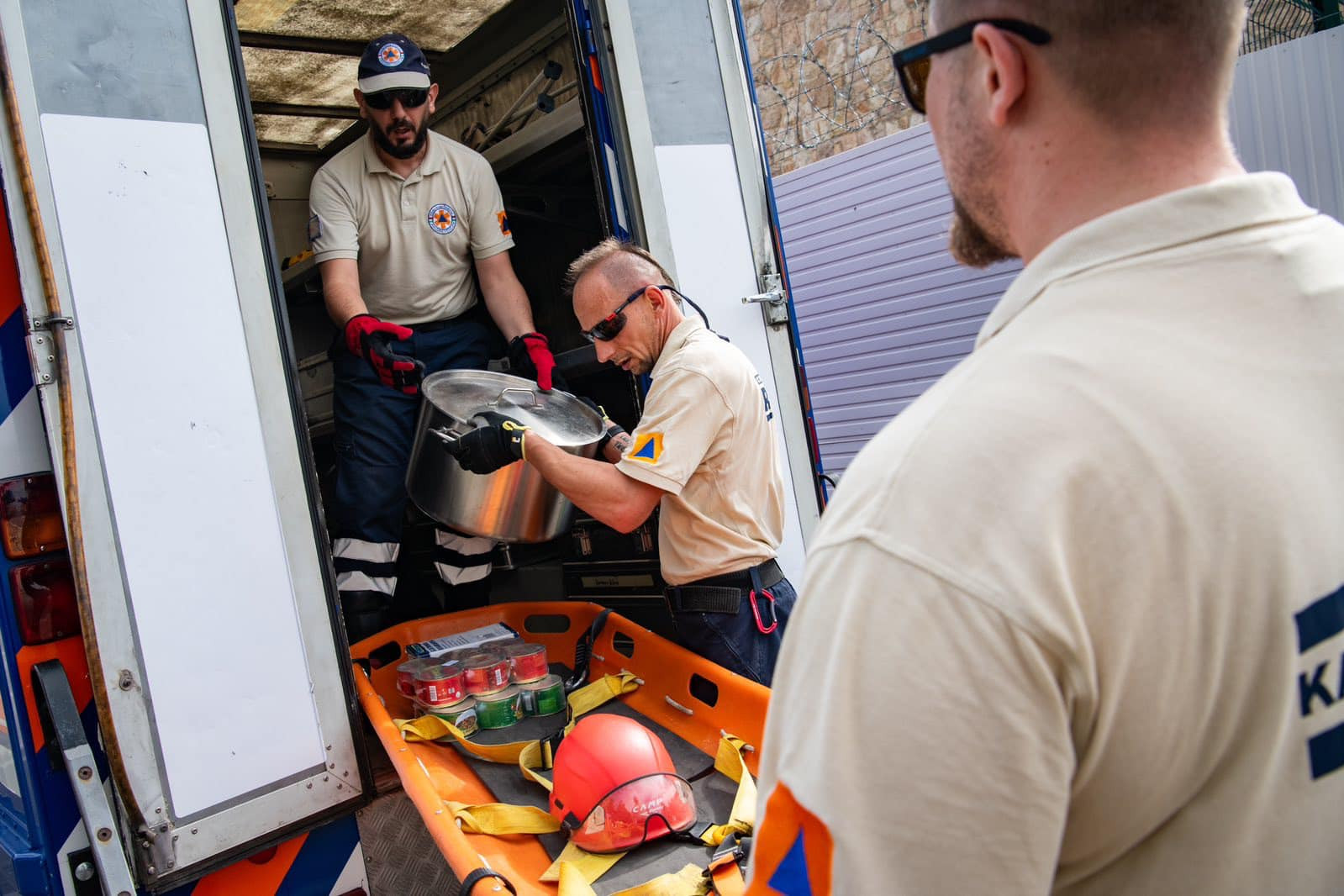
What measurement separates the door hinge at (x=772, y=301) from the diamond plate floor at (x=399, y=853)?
5.65 ft

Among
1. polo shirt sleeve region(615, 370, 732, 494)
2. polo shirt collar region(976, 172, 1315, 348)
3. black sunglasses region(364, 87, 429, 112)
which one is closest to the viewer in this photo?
polo shirt collar region(976, 172, 1315, 348)

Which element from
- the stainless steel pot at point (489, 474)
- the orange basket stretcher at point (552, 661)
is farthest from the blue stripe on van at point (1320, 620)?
the stainless steel pot at point (489, 474)

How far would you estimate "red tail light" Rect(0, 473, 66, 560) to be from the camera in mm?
1941

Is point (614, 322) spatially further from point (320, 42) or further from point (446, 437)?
Answer: point (320, 42)

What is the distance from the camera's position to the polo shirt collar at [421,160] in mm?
3566

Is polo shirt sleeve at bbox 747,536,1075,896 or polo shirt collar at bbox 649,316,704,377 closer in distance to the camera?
polo shirt sleeve at bbox 747,536,1075,896

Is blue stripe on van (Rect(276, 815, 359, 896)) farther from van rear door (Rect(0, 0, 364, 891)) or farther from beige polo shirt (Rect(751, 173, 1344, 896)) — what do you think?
beige polo shirt (Rect(751, 173, 1344, 896))

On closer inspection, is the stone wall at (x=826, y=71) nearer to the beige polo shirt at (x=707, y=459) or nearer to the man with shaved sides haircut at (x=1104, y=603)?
the beige polo shirt at (x=707, y=459)

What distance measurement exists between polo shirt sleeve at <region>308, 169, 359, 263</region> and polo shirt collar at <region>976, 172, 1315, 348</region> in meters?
3.14

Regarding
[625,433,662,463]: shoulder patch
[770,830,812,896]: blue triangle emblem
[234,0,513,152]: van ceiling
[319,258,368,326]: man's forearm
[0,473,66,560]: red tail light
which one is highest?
[234,0,513,152]: van ceiling

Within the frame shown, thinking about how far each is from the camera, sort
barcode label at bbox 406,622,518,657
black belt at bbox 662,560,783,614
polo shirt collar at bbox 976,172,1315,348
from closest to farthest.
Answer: polo shirt collar at bbox 976,172,1315,348, black belt at bbox 662,560,783,614, barcode label at bbox 406,622,518,657

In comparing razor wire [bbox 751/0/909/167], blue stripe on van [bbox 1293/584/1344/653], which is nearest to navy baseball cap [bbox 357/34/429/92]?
blue stripe on van [bbox 1293/584/1344/653]

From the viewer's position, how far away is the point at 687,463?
2.58 m

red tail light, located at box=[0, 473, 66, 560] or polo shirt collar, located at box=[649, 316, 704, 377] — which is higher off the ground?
polo shirt collar, located at box=[649, 316, 704, 377]
